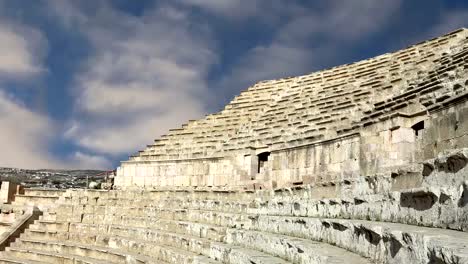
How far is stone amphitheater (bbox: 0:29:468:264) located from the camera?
4012mm

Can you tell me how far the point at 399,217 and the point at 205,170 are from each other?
13498 mm

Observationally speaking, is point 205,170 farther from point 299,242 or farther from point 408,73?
point 299,242

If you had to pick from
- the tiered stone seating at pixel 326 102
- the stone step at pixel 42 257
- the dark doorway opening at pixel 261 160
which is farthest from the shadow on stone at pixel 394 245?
the dark doorway opening at pixel 261 160

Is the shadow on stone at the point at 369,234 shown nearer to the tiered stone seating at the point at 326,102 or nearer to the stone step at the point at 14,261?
the tiered stone seating at the point at 326,102

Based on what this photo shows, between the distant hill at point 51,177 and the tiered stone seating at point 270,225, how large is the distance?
5506 millimetres

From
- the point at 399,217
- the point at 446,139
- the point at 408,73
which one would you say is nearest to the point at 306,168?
the point at 408,73

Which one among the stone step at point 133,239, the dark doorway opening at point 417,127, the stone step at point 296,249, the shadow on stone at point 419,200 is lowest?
the stone step at point 133,239

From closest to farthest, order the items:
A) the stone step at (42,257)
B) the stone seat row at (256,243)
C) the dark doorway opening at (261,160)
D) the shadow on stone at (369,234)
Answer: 1. the shadow on stone at (369,234)
2. the stone seat row at (256,243)
3. the stone step at (42,257)
4. the dark doorway opening at (261,160)

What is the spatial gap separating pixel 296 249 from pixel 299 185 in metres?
4.21

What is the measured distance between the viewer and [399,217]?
4.28m

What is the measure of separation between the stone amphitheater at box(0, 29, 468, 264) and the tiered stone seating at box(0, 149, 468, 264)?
22 millimetres

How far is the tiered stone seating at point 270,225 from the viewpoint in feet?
11.3

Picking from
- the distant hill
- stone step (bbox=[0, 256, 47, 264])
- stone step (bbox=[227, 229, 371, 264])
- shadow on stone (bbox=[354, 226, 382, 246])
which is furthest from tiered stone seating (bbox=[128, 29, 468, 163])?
stone step (bbox=[0, 256, 47, 264])

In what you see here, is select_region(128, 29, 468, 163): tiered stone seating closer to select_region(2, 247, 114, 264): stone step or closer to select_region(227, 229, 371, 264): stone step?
select_region(227, 229, 371, 264): stone step
